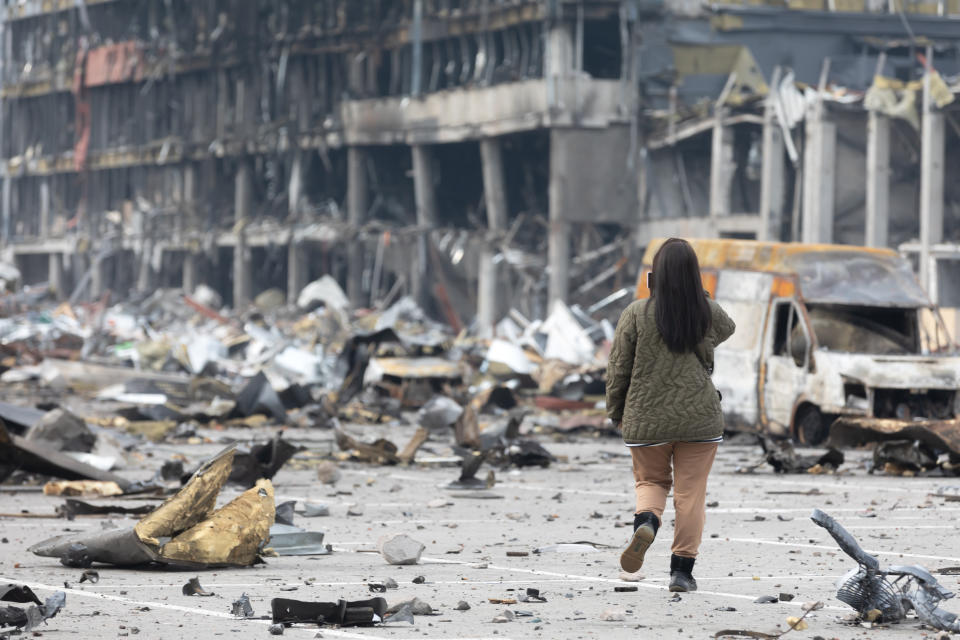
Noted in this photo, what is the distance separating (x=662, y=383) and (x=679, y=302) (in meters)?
0.39

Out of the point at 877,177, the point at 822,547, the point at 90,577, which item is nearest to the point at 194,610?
the point at 90,577

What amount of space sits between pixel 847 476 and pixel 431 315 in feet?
130

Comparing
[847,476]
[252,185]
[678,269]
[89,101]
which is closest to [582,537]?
[678,269]

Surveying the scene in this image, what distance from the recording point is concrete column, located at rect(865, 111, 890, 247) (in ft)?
127

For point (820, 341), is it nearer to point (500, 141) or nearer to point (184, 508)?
point (184, 508)

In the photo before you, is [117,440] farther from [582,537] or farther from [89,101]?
[89,101]

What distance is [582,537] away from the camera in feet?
37.1

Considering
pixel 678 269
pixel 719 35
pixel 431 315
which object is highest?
pixel 719 35

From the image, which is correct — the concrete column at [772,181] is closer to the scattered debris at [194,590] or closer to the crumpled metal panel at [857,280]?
the crumpled metal panel at [857,280]

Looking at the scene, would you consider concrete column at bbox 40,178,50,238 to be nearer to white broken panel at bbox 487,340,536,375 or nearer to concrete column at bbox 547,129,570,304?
concrete column at bbox 547,129,570,304

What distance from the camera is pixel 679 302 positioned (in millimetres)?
8406

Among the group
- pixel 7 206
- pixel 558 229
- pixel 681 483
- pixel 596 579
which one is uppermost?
pixel 558 229

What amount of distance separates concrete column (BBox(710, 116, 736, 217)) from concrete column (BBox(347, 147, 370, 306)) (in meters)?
16.8

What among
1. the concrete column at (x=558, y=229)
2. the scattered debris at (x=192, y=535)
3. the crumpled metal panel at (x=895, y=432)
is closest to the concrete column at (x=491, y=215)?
the concrete column at (x=558, y=229)
